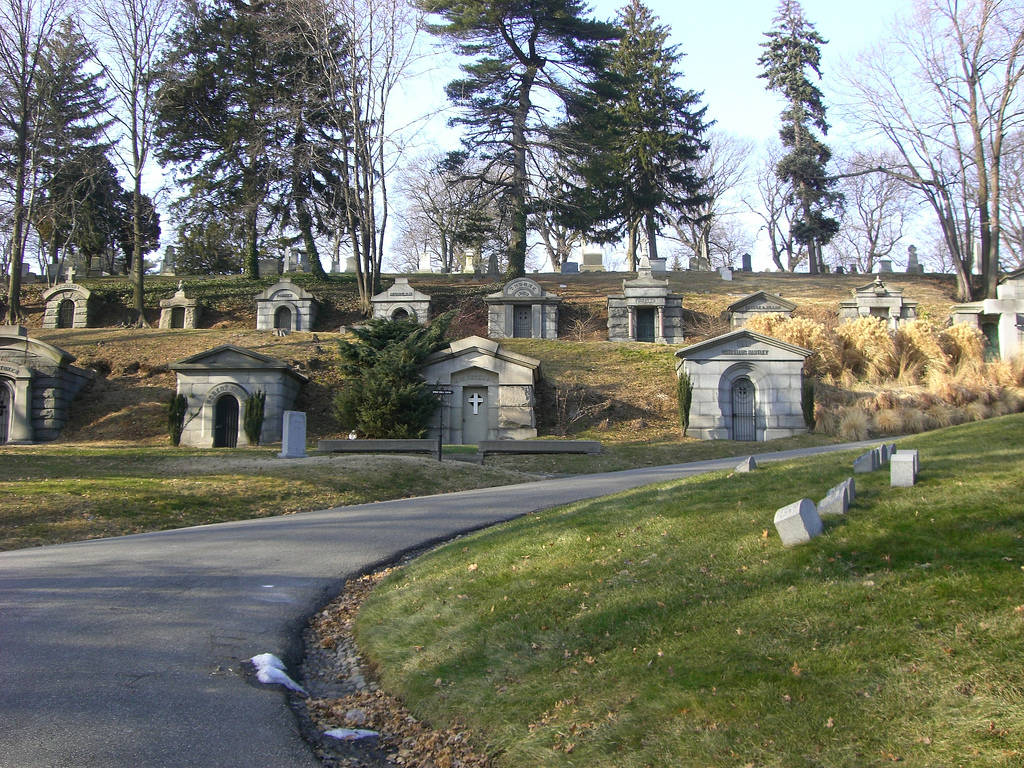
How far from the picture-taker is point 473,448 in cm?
1967

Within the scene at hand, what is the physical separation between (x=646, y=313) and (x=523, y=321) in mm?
5142

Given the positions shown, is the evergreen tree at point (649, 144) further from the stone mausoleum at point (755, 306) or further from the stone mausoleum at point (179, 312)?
the stone mausoleum at point (179, 312)

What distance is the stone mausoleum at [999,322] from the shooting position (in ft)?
82.9

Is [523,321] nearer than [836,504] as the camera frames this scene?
No

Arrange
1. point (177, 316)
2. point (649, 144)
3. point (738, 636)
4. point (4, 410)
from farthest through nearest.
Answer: point (649, 144) → point (177, 316) → point (4, 410) → point (738, 636)

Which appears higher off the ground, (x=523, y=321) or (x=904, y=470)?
(x=523, y=321)

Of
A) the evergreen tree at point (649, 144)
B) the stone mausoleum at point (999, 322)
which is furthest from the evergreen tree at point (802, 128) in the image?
A: the stone mausoleum at point (999, 322)

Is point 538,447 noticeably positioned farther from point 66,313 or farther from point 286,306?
point 66,313

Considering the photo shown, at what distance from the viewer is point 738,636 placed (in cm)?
452

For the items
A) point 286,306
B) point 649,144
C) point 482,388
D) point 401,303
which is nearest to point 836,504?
point 482,388

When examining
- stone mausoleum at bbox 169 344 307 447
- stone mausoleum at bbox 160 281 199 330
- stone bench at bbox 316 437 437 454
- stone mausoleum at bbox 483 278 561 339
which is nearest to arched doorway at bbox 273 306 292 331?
stone mausoleum at bbox 160 281 199 330

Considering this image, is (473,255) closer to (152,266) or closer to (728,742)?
(152,266)

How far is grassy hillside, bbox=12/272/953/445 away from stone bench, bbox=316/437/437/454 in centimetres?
431

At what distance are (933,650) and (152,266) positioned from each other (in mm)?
54700
